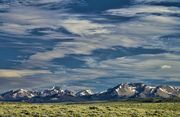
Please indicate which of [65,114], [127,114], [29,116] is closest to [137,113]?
[127,114]

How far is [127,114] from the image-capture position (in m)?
53.1

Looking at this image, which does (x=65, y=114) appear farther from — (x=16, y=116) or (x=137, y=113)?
(x=137, y=113)

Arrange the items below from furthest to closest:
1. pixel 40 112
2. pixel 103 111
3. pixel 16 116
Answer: pixel 103 111
pixel 40 112
pixel 16 116

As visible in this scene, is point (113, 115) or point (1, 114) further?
point (113, 115)

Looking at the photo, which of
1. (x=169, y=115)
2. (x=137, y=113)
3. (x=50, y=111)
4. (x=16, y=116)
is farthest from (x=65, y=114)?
(x=169, y=115)

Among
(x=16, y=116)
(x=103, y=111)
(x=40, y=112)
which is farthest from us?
(x=103, y=111)

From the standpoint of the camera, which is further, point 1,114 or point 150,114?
point 150,114

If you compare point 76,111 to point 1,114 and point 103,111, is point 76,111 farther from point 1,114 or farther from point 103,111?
point 1,114

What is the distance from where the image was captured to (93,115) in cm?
5034

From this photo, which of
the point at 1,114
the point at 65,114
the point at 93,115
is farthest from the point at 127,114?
the point at 1,114

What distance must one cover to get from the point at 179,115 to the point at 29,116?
22397 millimetres

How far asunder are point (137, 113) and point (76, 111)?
862 centimetres

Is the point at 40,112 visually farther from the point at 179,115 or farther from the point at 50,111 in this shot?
the point at 179,115

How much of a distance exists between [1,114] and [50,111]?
6963 millimetres
